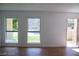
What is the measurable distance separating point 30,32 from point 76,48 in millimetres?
784

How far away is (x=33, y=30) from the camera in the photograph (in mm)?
2260

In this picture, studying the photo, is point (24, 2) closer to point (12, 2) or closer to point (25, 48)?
point (12, 2)

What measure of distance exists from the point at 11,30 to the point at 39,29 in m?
0.46

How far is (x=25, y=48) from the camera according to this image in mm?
2201

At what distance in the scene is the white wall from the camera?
2.21 m

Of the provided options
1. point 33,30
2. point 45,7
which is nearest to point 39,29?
point 33,30

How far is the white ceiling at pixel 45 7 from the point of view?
2.14m

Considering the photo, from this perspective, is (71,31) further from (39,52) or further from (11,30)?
(11,30)

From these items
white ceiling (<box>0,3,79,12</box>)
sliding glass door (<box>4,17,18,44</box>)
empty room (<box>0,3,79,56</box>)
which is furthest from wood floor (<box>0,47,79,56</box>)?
white ceiling (<box>0,3,79,12</box>)

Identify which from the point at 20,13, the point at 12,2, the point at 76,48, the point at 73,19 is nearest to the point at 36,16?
the point at 20,13

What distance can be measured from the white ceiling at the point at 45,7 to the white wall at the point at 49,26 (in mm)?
64

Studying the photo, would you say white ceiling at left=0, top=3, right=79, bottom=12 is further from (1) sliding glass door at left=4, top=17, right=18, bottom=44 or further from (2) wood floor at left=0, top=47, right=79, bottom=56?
(2) wood floor at left=0, top=47, right=79, bottom=56

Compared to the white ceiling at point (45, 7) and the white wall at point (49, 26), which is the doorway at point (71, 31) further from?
the white ceiling at point (45, 7)

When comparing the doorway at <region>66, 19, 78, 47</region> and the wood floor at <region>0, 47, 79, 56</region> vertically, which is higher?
the doorway at <region>66, 19, 78, 47</region>
